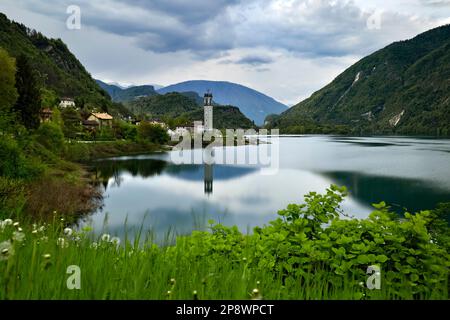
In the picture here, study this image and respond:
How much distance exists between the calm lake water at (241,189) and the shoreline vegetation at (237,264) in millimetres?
13627

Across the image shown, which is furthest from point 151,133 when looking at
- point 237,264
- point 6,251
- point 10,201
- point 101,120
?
point 6,251

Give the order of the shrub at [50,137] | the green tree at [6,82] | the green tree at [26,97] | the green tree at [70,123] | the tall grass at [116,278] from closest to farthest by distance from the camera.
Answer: the tall grass at [116,278] → the green tree at [6,82] → the shrub at [50,137] → the green tree at [26,97] → the green tree at [70,123]

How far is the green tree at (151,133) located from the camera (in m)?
97.9

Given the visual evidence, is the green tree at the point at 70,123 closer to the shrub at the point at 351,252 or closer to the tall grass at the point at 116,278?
the shrub at the point at 351,252

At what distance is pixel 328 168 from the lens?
2152 inches

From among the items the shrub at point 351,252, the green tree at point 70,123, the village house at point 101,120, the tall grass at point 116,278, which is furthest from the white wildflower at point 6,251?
the village house at point 101,120

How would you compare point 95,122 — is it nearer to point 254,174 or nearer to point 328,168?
point 254,174

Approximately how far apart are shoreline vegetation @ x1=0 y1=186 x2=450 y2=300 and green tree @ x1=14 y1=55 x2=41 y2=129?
55995mm

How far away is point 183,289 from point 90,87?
203 metres

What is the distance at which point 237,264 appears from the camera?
5082 mm

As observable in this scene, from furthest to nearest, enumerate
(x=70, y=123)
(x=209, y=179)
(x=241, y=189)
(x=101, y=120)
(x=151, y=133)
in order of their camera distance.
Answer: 1. (x=101, y=120)
2. (x=151, y=133)
3. (x=70, y=123)
4. (x=209, y=179)
5. (x=241, y=189)

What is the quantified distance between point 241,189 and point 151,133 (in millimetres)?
65761

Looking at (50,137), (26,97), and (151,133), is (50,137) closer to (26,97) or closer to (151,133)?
(26,97)

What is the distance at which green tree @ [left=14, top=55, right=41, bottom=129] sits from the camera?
174ft
